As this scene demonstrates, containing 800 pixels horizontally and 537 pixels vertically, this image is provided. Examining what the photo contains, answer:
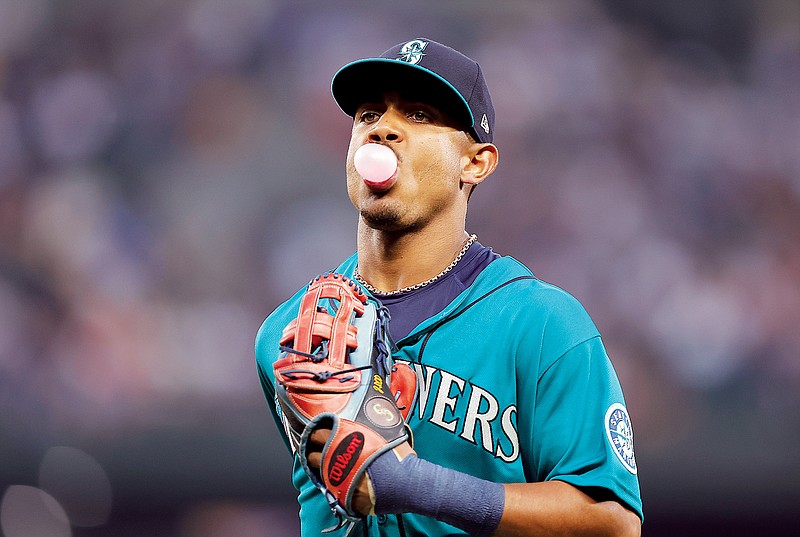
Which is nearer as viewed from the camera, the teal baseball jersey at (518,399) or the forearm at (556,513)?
the forearm at (556,513)

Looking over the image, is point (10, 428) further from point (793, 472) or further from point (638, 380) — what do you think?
point (793, 472)

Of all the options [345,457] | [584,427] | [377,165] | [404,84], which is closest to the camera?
[345,457]

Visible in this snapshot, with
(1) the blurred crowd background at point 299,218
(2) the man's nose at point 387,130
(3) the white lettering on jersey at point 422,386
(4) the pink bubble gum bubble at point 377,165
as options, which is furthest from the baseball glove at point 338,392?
(1) the blurred crowd background at point 299,218

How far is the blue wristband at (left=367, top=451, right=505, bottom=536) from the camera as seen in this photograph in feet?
5.80

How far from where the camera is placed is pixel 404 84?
2.24 metres

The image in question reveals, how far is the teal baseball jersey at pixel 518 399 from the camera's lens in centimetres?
200

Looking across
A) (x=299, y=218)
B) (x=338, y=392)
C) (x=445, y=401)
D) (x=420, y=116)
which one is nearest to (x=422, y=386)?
(x=445, y=401)

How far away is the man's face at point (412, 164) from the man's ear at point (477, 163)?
0.06 ft

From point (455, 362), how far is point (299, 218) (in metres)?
3.92

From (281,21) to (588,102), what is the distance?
2.00 m

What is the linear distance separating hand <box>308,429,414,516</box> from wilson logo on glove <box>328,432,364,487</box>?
3 cm

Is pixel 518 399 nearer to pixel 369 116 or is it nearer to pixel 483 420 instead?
pixel 483 420

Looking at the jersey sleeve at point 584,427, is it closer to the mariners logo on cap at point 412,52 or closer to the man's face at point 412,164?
the man's face at point 412,164

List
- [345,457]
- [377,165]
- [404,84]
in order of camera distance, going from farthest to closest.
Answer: [404,84], [377,165], [345,457]
